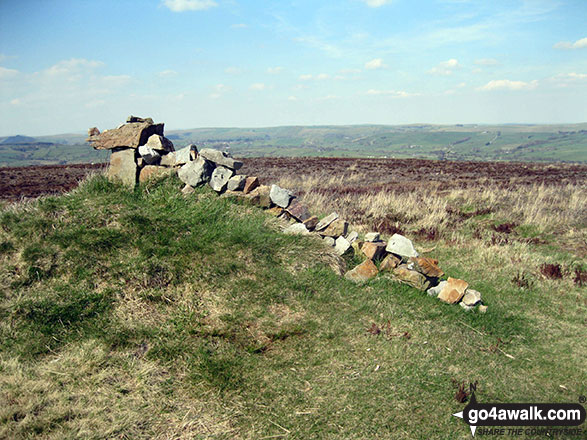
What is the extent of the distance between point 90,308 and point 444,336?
5.48 meters

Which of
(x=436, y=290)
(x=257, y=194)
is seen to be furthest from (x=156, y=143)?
(x=436, y=290)

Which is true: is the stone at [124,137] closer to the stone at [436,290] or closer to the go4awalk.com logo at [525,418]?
the stone at [436,290]

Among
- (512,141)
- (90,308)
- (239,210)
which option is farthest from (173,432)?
(512,141)

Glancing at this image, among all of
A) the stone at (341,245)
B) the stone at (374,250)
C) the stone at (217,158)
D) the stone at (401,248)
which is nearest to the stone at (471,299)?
the stone at (401,248)

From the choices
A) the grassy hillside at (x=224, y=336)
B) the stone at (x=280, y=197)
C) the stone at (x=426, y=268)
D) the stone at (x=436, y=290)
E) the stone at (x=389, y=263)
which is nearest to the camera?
the grassy hillside at (x=224, y=336)

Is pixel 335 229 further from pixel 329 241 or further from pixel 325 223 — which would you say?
pixel 329 241

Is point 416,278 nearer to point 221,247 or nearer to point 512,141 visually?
point 221,247

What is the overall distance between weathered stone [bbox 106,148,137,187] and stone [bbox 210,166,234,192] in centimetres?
173

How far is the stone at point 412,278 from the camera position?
23.2 feet

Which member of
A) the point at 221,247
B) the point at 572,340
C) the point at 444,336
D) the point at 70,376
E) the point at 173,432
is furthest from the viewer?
the point at 221,247

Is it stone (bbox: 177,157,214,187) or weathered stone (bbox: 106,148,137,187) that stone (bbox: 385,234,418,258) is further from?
weathered stone (bbox: 106,148,137,187)

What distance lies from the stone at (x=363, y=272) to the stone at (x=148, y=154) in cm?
534

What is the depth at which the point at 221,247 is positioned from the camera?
663 centimetres

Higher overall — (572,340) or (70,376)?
(70,376)
